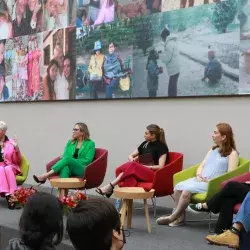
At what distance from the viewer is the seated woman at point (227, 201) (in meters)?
4.91

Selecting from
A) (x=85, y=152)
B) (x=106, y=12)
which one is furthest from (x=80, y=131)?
(x=106, y=12)

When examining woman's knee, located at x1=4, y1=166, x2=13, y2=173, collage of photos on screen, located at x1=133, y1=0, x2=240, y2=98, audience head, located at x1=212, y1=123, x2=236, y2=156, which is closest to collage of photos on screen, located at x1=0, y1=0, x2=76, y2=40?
collage of photos on screen, located at x1=133, y1=0, x2=240, y2=98

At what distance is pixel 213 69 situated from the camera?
655cm

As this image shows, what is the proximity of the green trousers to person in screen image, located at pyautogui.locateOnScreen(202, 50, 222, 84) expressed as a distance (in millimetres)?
2093

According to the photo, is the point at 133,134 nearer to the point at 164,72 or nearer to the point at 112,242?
the point at 164,72

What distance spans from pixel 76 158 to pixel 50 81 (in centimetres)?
206

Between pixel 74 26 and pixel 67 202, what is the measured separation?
424 cm

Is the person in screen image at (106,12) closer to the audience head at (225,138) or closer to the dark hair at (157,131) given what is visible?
the dark hair at (157,131)

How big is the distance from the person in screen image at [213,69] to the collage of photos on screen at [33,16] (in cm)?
284

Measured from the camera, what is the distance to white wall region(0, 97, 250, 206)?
259 inches

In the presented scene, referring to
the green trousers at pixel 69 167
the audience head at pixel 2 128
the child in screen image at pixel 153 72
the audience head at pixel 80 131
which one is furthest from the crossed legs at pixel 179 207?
the audience head at pixel 2 128

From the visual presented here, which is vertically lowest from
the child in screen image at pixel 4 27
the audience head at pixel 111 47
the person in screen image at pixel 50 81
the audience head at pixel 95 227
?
the audience head at pixel 95 227

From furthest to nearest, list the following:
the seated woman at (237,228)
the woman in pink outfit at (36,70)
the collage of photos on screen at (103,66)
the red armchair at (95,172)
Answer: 1. the woman in pink outfit at (36,70)
2. the collage of photos on screen at (103,66)
3. the red armchair at (95,172)
4. the seated woman at (237,228)

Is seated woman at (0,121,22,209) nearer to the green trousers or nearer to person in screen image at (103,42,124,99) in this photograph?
the green trousers
